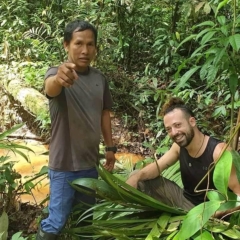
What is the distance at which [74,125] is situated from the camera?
2.28 metres

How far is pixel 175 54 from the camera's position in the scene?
5992 millimetres

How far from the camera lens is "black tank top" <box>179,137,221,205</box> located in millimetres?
2254

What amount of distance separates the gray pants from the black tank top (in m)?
0.05

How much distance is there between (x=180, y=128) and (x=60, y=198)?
31.7 inches

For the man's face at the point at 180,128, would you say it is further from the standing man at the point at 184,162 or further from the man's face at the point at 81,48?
the man's face at the point at 81,48

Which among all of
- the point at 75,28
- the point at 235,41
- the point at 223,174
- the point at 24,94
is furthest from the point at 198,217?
the point at 24,94

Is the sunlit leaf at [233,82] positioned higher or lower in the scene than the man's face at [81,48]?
lower

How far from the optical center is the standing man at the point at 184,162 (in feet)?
7.36

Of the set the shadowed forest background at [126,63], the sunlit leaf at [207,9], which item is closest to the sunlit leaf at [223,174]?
the sunlit leaf at [207,9]

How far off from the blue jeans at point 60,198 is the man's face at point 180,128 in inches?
21.6

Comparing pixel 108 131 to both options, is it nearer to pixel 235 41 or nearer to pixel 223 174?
pixel 235 41

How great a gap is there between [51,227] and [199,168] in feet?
3.06

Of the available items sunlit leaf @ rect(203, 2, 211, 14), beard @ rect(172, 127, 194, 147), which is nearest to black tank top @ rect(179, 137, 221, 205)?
beard @ rect(172, 127, 194, 147)

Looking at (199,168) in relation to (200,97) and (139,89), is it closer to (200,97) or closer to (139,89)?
(200,97)
